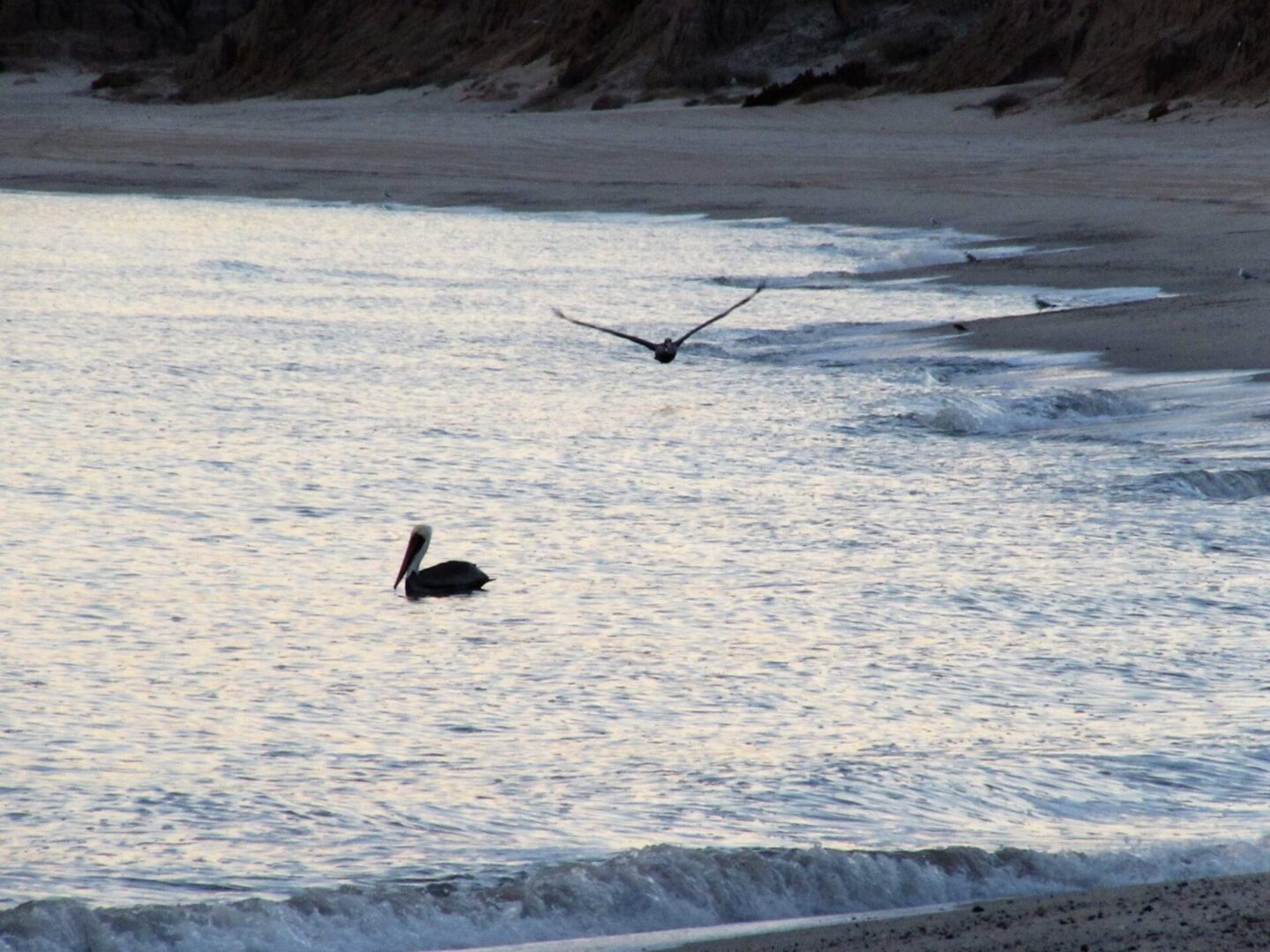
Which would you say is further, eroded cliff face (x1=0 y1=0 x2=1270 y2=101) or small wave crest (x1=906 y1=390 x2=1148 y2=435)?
eroded cliff face (x1=0 y1=0 x2=1270 y2=101)

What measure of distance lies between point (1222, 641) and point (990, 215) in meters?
16.4

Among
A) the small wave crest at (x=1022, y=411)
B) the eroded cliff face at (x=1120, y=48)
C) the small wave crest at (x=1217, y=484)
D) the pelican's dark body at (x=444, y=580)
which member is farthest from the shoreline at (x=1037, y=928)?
the eroded cliff face at (x=1120, y=48)

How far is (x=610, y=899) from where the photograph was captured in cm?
342

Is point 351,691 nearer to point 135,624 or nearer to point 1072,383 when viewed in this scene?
point 135,624

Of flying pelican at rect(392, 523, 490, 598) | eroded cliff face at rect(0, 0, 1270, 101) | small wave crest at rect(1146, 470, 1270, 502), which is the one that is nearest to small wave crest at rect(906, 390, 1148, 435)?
small wave crest at rect(1146, 470, 1270, 502)

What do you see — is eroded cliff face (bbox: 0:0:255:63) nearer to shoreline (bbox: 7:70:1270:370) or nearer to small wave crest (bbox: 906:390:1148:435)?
shoreline (bbox: 7:70:1270:370)

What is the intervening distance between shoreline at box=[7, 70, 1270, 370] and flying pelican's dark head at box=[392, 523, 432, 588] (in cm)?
546

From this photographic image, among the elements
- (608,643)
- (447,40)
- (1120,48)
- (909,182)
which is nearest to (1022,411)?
(608,643)

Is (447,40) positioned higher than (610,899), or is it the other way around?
(447,40)

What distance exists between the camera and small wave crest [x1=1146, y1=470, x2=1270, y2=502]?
7.09 metres

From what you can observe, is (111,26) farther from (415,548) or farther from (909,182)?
(415,548)

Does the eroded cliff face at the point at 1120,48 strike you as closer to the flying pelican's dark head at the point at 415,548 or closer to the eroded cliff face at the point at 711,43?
the eroded cliff face at the point at 711,43

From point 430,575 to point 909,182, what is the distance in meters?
20.8

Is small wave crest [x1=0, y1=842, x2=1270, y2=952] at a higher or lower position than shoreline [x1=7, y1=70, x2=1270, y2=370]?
higher
